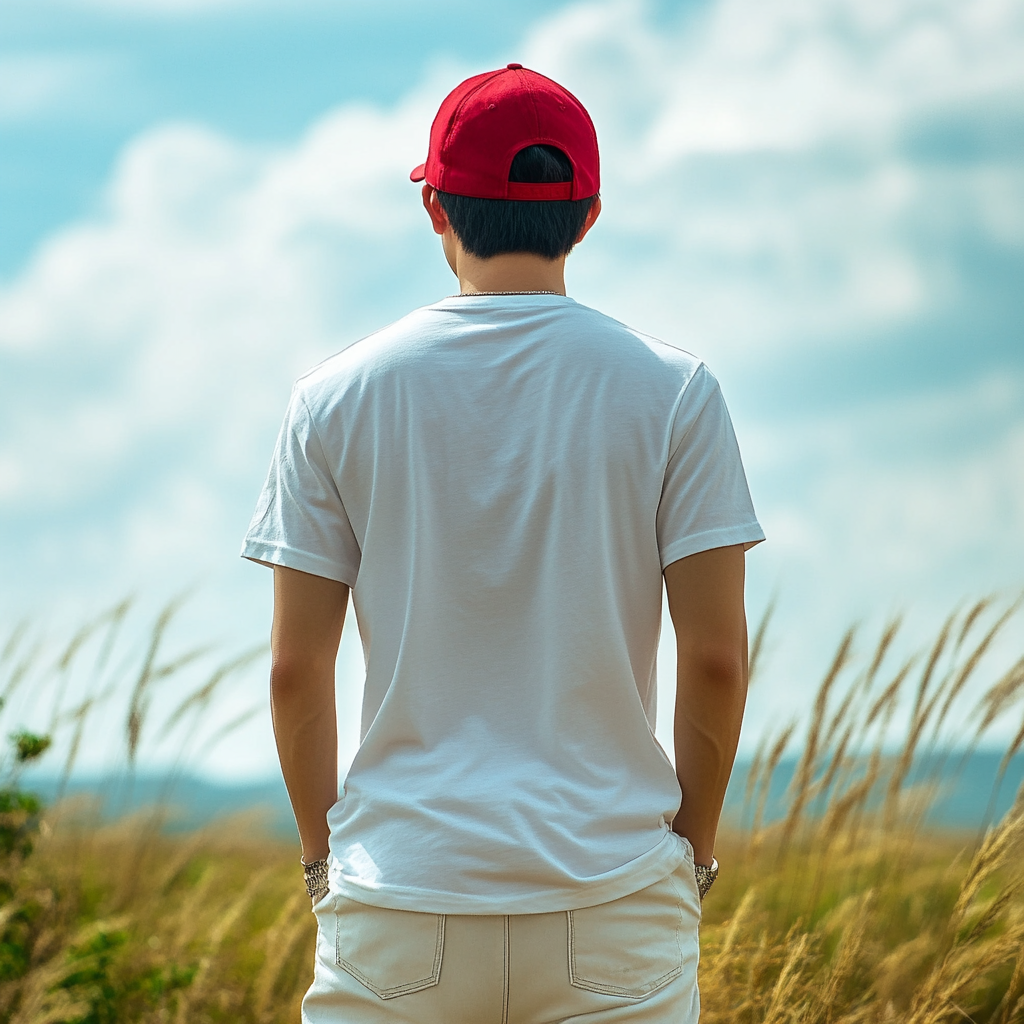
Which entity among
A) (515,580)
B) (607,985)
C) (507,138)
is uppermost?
(507,138)

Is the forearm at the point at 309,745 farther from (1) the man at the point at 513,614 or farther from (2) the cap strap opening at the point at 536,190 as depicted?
(2) the cap strap opening at the point at 536,190

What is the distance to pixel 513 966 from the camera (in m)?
1.14

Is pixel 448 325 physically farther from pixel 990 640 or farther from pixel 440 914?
pixel 990 640

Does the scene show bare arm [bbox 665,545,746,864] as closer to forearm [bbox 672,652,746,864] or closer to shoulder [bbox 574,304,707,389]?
forearm [bbox 672,652,746,864]

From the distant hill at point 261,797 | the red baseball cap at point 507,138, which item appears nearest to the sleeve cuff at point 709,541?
the red baseball cap at point 507,138

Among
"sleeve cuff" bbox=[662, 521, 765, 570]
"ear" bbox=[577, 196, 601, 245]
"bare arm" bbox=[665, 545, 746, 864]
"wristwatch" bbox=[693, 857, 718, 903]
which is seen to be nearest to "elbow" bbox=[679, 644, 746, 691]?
"bare arm" bbox=[665, 545, 746, 864]

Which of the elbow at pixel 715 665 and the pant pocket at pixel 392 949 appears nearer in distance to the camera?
the pant pocket at pixel 392 949

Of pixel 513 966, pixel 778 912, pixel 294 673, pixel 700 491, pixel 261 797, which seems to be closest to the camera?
pixel 513 966

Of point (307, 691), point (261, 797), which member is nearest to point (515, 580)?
point (307, 691)

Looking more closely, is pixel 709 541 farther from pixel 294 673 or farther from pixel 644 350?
pixel 294 673

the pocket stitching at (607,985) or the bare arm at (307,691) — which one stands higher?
the bare arm at (307,691)

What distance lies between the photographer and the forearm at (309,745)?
53.7 inches

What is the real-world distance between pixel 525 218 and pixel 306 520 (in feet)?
1.42

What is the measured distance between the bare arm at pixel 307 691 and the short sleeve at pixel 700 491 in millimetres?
399
